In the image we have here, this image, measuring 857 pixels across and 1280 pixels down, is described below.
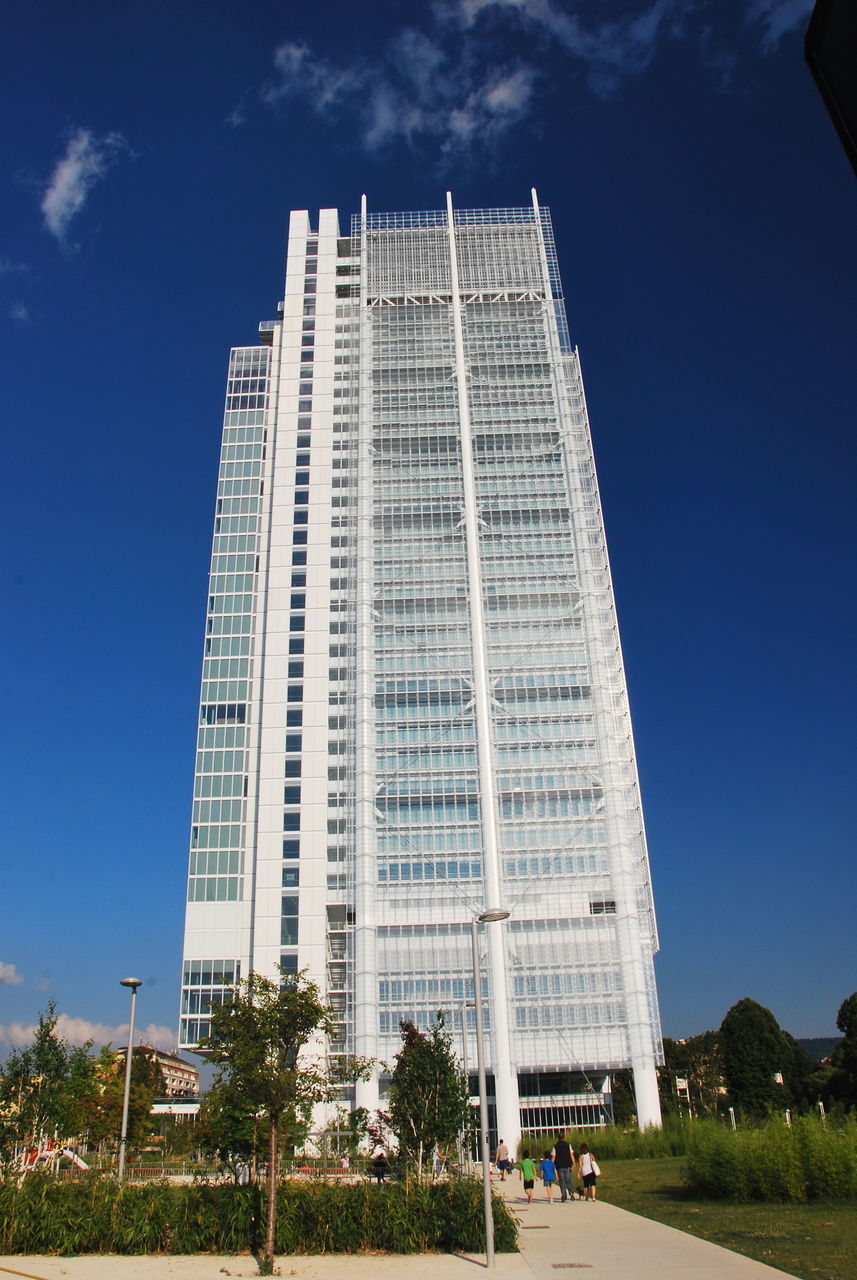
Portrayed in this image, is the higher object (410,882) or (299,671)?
(299,671)

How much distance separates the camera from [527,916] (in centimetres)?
6256

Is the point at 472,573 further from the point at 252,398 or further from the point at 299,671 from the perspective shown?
the point at 252,398

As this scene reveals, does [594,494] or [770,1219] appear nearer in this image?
[770,1219]

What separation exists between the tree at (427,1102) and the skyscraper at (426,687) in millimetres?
25746

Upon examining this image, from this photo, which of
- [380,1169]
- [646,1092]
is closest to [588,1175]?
[380,1169]

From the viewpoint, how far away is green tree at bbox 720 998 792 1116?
68625 millimetres

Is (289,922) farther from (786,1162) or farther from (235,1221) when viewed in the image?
(235,1221)

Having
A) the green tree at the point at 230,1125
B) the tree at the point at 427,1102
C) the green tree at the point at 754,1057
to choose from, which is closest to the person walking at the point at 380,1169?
the tree at the point at 427,1102

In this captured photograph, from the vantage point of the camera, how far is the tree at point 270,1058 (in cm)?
1831

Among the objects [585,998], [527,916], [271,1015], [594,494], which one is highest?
[594,494]

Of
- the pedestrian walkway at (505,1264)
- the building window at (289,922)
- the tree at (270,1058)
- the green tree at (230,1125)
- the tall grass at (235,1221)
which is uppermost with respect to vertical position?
the building window at (289,922)

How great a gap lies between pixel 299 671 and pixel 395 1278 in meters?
56.4

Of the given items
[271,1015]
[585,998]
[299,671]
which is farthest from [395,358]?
[271,1015]

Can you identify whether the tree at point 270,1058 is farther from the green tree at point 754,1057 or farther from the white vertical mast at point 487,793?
the green tree at point 754,1057
